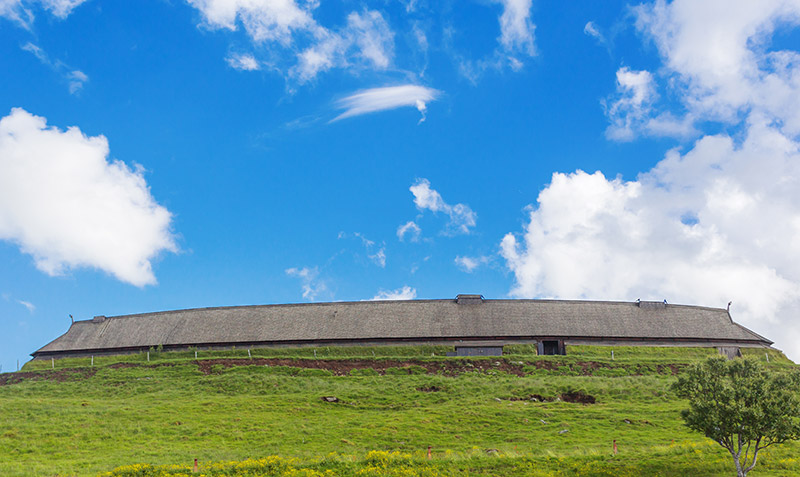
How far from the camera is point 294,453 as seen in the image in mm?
29734

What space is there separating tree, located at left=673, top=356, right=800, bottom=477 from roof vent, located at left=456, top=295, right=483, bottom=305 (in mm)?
40666

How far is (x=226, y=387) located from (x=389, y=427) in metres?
20.9

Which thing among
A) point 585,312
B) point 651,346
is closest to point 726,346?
point 651,346

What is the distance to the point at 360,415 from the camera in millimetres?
38875

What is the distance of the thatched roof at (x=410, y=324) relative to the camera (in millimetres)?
61812

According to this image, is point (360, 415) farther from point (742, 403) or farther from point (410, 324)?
point (410, 324)

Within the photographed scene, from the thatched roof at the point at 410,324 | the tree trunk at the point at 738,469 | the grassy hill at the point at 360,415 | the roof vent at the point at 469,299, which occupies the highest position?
the roof vent at the point at 469,299

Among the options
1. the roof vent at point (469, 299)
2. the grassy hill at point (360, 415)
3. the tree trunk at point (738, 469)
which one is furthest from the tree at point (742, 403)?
the roof vent at point (469, 299)

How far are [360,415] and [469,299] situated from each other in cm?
3098

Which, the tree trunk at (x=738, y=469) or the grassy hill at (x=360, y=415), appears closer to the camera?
the tree trunk at (x=738, y=469)

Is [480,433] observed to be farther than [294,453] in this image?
Yes

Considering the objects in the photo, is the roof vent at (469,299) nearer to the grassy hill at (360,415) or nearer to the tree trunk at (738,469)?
the grassy hill at (360,415)

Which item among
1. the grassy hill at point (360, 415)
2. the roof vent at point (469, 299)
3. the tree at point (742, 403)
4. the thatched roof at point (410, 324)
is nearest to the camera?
the tree at point (742, 403)

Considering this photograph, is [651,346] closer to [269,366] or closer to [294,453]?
[269,366]
